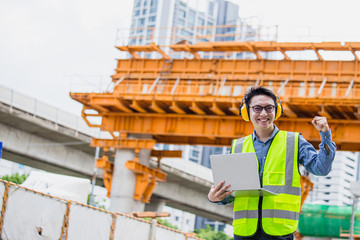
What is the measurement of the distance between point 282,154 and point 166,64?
88.3 ft

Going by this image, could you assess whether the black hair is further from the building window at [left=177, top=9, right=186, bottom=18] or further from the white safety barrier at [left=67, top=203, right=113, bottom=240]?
the building window at [left=177, top=9, right=186, bottom=18]

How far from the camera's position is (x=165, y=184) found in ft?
170

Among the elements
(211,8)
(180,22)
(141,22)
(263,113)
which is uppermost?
(211,8)

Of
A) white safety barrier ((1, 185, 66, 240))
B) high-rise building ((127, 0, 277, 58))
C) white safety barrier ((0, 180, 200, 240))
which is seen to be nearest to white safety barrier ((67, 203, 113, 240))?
white safety barrier ((0, 180, 200, 240))

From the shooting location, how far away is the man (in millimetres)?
5012

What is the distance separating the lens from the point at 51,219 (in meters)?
12.9

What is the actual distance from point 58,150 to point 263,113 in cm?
3834

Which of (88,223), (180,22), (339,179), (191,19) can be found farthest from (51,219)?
(191,19)

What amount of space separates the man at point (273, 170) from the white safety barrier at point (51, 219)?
7.37 meters

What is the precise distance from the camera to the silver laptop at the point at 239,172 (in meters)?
4.94

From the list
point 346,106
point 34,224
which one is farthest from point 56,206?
point 346,106

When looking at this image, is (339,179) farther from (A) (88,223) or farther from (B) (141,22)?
(A) (88,223)

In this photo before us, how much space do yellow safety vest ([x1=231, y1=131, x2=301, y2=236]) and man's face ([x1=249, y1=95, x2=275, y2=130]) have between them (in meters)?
0.17

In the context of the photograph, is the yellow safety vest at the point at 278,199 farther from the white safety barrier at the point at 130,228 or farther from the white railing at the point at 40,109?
the white railing at the point at 40,109
